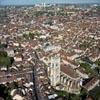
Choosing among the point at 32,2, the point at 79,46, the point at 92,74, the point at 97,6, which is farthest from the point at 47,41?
the point at 32,2

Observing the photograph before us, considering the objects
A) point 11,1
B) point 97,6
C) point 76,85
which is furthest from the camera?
point 11,1

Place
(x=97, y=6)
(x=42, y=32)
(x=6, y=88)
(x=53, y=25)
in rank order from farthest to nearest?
1. (x=97, y=6)
2. (x=53, y=25)
3. (x=42, y=32)
4. (x=6, y=88)

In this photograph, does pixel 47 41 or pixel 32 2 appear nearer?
pixel 47 41

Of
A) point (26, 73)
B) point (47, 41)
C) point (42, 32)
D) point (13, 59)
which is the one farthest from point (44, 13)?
point (26, 73)

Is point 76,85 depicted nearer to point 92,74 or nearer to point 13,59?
point 92,74

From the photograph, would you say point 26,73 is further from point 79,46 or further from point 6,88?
point 79,46

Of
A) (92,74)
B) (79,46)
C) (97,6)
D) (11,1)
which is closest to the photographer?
(92,74)
